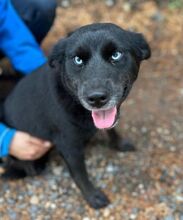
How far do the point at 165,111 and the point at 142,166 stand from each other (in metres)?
0.66

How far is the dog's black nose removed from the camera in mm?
2395

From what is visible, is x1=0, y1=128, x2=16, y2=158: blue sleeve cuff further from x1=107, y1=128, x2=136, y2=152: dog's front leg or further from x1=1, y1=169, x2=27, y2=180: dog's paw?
x1=107, y1=128, x2=136, y2=152: dog's front leg

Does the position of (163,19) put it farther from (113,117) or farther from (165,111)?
(113,117)

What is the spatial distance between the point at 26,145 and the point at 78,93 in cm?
84

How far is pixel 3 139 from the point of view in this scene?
3.20 metres

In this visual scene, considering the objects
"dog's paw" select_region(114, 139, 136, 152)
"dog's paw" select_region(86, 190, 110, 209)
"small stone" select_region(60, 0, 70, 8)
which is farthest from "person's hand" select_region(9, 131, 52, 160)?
"small stone" select_region(60, 0, 70, 8)

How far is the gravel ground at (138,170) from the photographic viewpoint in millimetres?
3146

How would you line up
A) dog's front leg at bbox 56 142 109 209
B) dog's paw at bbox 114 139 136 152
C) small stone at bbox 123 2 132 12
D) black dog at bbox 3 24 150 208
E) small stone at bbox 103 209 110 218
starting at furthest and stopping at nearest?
small stone at bbox 123 2 132 12 < dog's paw at bbox 114 139 136 152 < small stone at bbox 103 209 110 218 < dog's front leg at bbox 56 142 109 209 < black dog at bbox 3 24 150 208

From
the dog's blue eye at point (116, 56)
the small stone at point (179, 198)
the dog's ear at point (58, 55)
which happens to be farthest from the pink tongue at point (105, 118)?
the small stone at point (179, 198)

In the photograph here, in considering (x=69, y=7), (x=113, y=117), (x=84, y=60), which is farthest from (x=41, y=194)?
(x=69, y=7)

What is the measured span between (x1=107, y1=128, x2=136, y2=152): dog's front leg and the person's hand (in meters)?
0.55

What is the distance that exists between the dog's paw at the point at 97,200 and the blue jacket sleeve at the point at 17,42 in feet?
3.78

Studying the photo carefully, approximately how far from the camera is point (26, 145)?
320 cm

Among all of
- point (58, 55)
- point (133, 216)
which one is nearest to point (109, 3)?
point (58, 55)
